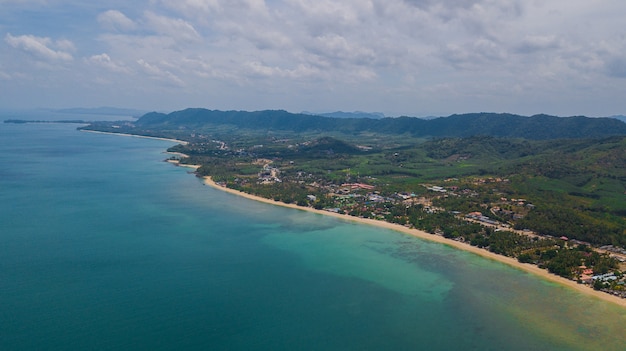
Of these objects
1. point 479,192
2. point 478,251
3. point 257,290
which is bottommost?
point 257,290

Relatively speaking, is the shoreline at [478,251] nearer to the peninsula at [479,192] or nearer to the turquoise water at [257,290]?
the peninsula at [479,192]

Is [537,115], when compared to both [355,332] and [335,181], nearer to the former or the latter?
[335,181]

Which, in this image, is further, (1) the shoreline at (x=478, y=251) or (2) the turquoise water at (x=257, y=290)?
(1) the shoreline at (x=478, y=251)

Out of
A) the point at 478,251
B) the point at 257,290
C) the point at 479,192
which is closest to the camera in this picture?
the point at 257,290

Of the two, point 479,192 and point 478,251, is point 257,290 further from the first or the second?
point 479,192

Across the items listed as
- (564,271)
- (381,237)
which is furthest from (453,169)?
(564,271)

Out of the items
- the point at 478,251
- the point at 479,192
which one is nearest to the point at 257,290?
the point at 478,251

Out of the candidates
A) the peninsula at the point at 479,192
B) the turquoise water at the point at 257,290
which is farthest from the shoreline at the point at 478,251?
the turquoise water at the point at 257,290

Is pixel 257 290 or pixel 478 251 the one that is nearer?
pixel 257 290
